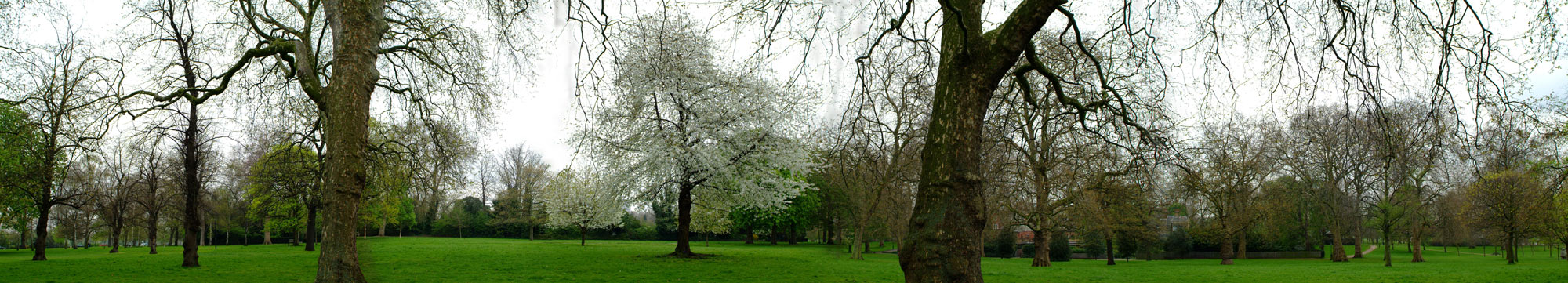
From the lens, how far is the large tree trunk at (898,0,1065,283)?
4551mm

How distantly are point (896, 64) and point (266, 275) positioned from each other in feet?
45.4

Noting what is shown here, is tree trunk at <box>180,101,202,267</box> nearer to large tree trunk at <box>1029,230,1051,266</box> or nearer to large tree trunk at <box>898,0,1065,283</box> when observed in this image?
large tree trunk at <box>898,0,1065,283</box>

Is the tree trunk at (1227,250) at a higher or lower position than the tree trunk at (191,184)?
lower

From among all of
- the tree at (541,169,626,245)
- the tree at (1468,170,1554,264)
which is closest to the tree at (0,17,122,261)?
the tree at (541,169,626,245)

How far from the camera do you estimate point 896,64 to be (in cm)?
586

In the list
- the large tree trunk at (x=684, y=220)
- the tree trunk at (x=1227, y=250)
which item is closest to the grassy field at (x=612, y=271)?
the large tree trunk at (x=684, y=220)

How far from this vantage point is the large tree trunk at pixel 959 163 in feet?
14.9

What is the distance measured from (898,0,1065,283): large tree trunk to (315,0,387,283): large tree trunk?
20.5ft

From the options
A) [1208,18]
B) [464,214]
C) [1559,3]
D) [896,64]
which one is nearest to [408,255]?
[896,64]

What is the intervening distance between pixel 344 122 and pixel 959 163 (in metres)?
6.64

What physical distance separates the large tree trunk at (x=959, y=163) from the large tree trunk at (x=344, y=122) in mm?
6264

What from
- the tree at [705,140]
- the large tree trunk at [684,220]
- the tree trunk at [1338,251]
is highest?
the tree at [705,140]

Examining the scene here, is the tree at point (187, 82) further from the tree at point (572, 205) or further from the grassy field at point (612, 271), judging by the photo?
the tree at point (572, 205)

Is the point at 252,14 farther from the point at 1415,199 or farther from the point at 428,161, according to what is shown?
the point at 1415,199
